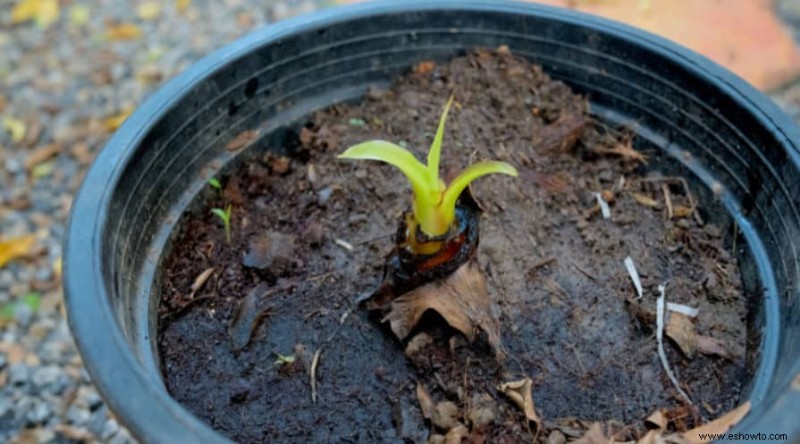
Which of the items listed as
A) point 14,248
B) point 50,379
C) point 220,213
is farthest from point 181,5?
point 220,213

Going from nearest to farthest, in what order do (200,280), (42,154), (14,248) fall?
(200,280), (14,248), (42,154)

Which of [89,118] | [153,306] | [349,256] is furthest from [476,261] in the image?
[89,118]

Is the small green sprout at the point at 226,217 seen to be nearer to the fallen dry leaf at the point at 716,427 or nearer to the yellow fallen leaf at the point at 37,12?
the fallen dry leaf at the point at 716,427

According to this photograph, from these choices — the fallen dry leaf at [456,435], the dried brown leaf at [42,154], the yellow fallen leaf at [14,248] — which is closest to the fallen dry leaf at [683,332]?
the fallen dry leaf at [456,435]

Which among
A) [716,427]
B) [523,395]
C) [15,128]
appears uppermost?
[15,128]

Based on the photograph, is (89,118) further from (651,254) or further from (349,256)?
(651,254)

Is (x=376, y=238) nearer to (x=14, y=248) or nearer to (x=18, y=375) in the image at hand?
(x=18, y=375)

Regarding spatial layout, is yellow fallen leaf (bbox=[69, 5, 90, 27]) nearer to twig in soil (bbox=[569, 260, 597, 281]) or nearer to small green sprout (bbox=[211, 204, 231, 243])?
small green sprout (bbox=[211, 204, 231, 243])
